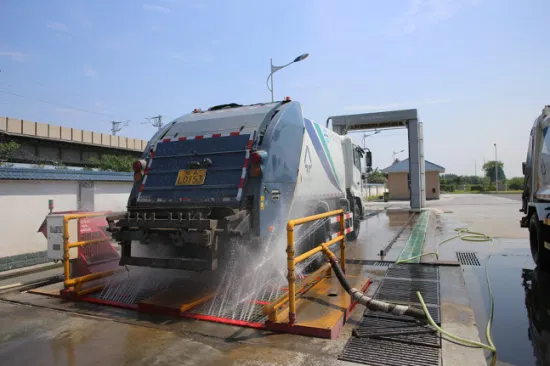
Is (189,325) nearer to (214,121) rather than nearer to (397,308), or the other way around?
(397,308)

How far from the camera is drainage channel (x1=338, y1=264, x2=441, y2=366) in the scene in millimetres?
3434

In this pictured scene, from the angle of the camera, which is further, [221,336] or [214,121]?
[214,121]

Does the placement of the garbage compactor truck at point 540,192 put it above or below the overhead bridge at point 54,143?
below

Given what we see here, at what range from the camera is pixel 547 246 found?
570 cm

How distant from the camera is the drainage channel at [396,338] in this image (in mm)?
3434

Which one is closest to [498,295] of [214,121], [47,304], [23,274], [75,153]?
[214,121]

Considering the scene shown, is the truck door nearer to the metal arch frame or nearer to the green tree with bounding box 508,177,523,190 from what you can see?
the metal arch frame

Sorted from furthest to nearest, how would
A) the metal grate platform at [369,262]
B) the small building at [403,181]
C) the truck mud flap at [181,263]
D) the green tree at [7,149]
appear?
1. the small building at [403,181]
2. the green tree at [7,149]
3. the metal grate platform at [369,262]
4. the truck mud flap at [181,263]

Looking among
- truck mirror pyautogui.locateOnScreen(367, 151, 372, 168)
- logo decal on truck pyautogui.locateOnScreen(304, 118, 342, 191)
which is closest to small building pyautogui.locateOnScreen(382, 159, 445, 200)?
truck mirror pyautogui.locateOnScreen(367, 151, 372, 168)

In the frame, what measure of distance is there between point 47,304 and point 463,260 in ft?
24.7

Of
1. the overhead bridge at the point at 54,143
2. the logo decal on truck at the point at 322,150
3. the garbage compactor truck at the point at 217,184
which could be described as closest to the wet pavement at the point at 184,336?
the garbage compactor truck at the point at 217,184

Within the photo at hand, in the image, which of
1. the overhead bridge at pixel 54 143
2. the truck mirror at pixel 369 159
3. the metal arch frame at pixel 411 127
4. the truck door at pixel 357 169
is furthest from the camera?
the overhead bridge at pixel 54 143

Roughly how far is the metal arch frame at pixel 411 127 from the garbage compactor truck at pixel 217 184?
14365mm

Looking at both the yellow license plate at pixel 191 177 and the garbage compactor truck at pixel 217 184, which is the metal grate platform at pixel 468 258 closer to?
the garbage compactor truck at pixel 217 184
